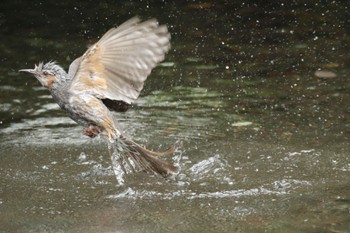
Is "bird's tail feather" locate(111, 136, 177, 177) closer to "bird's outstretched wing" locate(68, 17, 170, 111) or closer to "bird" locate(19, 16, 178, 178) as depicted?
"bird" locate(19, 16, 178, 178)

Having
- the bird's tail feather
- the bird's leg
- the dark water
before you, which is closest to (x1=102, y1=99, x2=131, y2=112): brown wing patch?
the bird's leg

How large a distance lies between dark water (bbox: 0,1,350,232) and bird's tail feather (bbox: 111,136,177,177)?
0.17 m

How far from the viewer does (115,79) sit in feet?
16.9

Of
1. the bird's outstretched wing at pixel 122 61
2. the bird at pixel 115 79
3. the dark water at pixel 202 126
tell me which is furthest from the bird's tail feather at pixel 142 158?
the bird's outstretched wing at pixel 122 61

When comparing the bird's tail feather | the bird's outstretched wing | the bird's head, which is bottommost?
the bird's tail feather

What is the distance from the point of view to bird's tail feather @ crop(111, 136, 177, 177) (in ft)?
16.5

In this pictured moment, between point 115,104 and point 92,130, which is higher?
point 115,104

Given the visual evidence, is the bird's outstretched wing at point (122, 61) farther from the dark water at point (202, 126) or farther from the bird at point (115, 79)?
the dark water at point (202, 126)

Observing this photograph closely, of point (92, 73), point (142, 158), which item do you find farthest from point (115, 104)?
point (142, 158)

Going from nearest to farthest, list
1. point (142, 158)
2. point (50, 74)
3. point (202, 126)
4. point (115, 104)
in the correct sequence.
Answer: point (142, 158) → point (50, 74) → point (115, 104) → point (202, 126)

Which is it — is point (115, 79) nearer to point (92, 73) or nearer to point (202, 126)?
point (92, 73)

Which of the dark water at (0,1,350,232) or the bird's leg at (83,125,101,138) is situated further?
the bird's leg at (83,125,101,138)

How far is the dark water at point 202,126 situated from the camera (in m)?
4.81

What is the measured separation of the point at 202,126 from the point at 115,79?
4.91 ft
